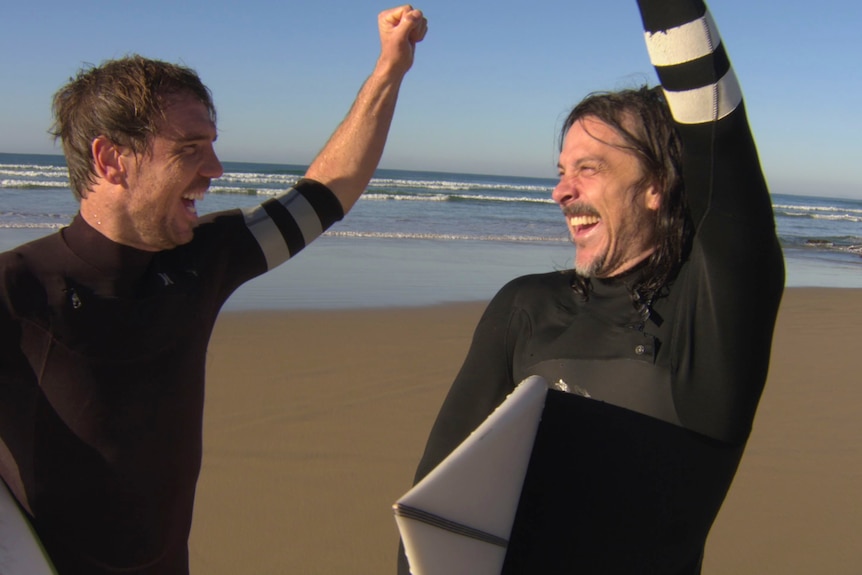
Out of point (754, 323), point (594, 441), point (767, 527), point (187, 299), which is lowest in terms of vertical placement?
point (767, 527)

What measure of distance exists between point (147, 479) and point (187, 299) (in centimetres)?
49

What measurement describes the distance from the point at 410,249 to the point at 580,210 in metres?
12.1

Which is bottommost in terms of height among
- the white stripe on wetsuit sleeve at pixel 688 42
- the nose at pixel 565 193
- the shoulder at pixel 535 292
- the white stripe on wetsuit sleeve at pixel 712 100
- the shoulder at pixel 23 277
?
the shoulder at pixel 23 277

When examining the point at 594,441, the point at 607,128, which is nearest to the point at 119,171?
the point at 607,128

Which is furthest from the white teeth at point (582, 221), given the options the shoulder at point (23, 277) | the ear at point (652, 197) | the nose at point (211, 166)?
the shoulder at point (23, 277)

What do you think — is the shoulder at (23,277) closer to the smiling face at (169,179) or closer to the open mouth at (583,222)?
the smiling face at (169,179)

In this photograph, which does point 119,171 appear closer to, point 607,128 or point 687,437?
point 607,128

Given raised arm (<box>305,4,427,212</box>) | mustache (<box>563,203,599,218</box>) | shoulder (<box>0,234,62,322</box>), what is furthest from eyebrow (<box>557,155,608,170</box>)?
shoulder (<box>0,234,62,322</box>)

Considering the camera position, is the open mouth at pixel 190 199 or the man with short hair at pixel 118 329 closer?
the man with short hair at pixel 118 329

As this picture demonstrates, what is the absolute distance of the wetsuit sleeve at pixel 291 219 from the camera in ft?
7.66

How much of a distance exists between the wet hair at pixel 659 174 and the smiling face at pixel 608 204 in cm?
2

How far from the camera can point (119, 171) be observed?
1965 mm

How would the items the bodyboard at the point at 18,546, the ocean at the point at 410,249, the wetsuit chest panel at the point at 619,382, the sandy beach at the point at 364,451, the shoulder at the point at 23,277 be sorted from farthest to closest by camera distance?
the ocean at the point at 410,249 → the sandy beach at the point at 364,451 → the shoulder at the point at 23,277 → the bodyboard at the point at 18,546 → the wetsuit chest panel at the point at 619,382

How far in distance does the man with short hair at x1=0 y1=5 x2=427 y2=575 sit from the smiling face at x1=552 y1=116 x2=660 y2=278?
1.06 meters
